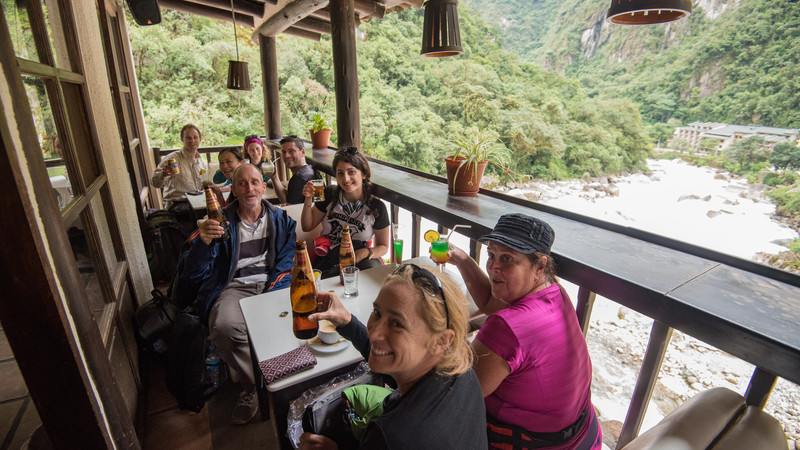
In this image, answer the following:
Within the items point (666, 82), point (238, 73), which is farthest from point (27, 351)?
point (666, 82)

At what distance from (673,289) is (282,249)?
1896 mm

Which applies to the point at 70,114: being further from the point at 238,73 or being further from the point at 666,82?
the point at 666,82

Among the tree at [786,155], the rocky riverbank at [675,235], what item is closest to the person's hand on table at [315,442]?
the rocky riverbank at [675,235]

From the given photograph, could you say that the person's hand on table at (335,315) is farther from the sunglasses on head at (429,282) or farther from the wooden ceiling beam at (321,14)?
the wooden ceiling beam at (321,14)

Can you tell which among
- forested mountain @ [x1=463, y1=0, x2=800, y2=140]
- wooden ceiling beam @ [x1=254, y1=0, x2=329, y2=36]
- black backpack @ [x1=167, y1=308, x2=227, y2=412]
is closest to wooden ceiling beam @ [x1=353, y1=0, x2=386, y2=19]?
wooden ceiling beam @ [x1=254, y1=0, x2=329, y2=36]

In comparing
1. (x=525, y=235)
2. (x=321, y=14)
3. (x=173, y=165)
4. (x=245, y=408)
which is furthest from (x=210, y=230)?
(x=321, y=14)

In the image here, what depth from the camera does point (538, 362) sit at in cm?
105

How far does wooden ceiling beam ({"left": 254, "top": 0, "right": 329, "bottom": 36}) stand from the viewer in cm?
369

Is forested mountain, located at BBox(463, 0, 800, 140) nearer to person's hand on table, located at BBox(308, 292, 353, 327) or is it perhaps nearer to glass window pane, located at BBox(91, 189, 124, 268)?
person's hand on table, located at BBox(308, 292, 353, 327)

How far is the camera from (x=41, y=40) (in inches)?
48.6

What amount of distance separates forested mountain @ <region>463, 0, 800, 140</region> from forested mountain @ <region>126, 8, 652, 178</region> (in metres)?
2.05

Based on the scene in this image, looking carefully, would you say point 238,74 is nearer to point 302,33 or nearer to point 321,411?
point 302,33

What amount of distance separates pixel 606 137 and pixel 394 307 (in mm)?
24666

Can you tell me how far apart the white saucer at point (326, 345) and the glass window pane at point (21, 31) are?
1.16 metres
